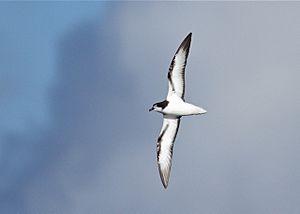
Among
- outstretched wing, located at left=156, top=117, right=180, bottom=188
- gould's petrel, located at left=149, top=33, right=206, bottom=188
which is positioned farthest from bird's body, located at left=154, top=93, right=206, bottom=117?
outstretched wing, located at left=156, top=117, right=180, bottom=188

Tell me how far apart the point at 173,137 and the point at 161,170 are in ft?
7.48

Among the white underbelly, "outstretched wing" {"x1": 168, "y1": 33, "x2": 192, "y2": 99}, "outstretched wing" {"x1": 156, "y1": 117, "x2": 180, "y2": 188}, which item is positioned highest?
"outstretched wing" {"x1": 168, "y1": 33, "x2": 192, "y2": 99}

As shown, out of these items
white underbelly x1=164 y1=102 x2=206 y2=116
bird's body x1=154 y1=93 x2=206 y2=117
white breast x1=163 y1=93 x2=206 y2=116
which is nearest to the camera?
white underbelly x1=164 y1=102 x2=206 y2=116

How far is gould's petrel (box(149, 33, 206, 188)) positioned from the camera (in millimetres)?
39594

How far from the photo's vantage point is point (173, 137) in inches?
1686

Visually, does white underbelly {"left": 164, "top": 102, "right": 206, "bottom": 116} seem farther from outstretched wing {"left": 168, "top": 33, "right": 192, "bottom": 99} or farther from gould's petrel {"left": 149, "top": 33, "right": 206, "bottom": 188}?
outstretched wing {"left": 168, "top": 33, "right": 192, "bottom": 99}

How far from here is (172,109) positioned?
131ft

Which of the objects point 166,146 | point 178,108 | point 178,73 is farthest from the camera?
point 166,146

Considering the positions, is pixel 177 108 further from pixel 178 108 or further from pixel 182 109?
pixel 182 109

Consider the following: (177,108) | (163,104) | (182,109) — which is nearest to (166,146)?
(163,104)

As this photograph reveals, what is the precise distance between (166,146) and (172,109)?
4.14 metres

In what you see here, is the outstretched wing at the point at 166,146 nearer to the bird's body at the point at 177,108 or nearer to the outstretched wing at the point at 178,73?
the bird's body at the point at 177,108

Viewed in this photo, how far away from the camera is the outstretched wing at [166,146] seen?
42.2 meters

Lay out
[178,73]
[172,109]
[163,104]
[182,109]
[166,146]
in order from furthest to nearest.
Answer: [166,146], [178,73], [163,104], [172,109], [182,109]
